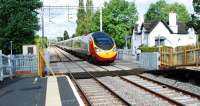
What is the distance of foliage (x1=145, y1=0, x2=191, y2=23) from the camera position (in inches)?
5280

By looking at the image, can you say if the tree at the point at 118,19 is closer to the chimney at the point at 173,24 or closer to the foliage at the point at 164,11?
the chimney at the point at 173,24

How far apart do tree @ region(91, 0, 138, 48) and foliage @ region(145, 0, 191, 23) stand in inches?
2479

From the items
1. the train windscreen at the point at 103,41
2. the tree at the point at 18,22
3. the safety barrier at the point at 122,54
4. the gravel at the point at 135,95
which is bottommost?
the gravel at the point at 135,95

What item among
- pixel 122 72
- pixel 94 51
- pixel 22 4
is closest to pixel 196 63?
pixel 122 72

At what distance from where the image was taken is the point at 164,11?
138500mm

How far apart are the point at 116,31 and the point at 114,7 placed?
450 cm

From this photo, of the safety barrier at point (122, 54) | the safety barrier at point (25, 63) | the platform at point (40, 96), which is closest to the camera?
the platform at point (40, 96)

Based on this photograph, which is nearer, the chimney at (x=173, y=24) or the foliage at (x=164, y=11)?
the chimney at (x=173, y=24)

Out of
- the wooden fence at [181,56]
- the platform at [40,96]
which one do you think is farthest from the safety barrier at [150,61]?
the platform at [40,96]

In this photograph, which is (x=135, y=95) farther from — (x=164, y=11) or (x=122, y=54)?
(x=164, y=11)

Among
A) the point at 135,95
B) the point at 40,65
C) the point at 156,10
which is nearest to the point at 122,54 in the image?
the point at 40,65

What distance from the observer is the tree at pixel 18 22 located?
128 feet

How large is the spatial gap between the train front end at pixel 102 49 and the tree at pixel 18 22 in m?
7.30

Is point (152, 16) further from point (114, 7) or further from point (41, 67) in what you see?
point (41, 67)
